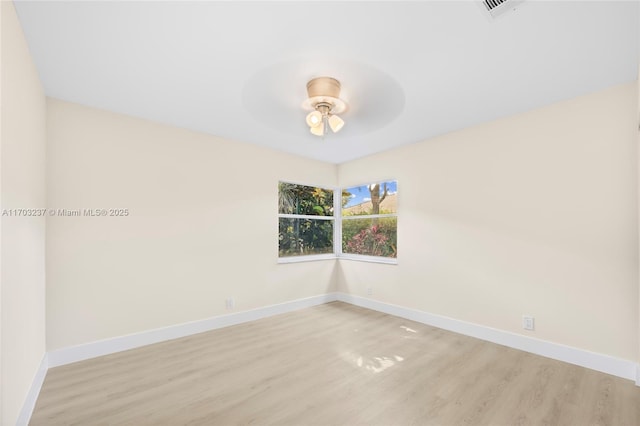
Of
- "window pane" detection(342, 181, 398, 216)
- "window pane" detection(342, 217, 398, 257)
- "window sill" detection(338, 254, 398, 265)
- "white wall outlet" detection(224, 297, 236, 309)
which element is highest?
"window pane" detection(342, 181, 398, 216)

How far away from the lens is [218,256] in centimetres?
356

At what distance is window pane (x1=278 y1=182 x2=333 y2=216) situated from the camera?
14.4ft

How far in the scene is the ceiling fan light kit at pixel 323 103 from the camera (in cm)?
224

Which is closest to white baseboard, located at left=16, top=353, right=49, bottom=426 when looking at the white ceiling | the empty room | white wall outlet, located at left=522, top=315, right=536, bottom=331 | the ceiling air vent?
the empty room

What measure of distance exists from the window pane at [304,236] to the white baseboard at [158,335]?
79 cm

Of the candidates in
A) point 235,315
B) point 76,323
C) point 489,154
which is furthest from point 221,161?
point 489,154

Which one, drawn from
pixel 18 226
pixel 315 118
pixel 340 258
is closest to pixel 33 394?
pixel 18 226

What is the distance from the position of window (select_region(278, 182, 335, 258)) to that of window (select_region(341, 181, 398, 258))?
0.91 ft

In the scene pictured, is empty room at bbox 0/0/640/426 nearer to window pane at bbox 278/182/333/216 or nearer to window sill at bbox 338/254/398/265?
window sill at bbox 338/254/398/265

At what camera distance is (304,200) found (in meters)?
4.69

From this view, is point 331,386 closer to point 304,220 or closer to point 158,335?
point 158,335

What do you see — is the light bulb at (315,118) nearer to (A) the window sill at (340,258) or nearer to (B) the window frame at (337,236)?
(B) the window frame at (337,236)

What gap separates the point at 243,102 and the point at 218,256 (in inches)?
73.7

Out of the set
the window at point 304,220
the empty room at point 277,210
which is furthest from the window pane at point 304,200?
the empty room at point 277,210
